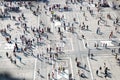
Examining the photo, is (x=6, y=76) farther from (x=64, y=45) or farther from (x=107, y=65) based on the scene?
(x=107, y=65)

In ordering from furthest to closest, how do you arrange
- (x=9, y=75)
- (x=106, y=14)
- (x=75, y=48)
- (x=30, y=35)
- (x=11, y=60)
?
(x=106, y=14), (x=30, y=35), (x=75, y=48), (x=11, y=60), (x=9, y=75)

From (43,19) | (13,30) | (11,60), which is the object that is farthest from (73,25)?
(11,60)

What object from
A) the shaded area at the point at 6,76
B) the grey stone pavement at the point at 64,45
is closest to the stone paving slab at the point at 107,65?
the grey stone pavement at the point at 64,45

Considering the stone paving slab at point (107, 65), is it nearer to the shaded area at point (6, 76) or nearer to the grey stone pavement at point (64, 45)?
the grey stone pavement at point (64, 45)

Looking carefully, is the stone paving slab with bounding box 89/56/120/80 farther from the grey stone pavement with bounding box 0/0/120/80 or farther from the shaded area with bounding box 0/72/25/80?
the shaded area with bounding box 0/72/25/80

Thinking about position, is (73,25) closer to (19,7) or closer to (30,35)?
(30,35)

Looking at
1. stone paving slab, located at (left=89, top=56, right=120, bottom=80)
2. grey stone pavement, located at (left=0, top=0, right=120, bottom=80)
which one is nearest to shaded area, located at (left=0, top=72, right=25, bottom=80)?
grey stone pavement, located at (left=0, top=0, right=120, bottom=80)

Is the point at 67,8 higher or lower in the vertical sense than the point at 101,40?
higher

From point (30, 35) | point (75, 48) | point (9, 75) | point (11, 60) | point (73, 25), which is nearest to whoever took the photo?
point (9, 75)

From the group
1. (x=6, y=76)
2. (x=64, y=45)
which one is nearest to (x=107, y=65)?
(x=64, y=45)
